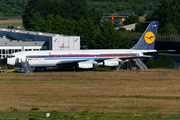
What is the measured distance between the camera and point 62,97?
129 feet

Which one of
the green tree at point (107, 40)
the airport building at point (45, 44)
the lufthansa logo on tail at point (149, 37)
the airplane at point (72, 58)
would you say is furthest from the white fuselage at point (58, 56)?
the green tree at point (107, 40)

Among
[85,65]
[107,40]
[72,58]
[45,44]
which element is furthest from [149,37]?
[45,44]

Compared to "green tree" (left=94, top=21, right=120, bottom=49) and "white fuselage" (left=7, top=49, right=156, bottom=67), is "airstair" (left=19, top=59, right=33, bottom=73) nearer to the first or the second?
"white fuselage" (left=7, top=49, right=156, bottom=67)

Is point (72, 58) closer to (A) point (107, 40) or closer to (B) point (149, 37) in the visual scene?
(B) point (149, 37)

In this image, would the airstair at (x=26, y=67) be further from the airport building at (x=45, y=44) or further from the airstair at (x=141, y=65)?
the airstair at (x=141, y=65)

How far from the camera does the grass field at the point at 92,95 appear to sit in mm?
31594

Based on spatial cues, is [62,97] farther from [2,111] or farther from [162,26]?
[162,26]

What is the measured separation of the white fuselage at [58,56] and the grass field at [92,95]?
4.46 metres

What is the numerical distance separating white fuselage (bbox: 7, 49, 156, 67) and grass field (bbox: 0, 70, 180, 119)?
4.46m

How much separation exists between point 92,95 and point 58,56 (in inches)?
957

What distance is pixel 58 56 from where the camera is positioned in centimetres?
6344

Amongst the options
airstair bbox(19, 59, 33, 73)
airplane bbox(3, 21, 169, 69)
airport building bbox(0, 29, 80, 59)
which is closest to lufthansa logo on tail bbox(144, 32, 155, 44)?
airplane bbox(3, 21, 169, 69)

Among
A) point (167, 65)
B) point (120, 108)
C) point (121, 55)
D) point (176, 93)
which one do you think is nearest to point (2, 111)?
point (120, 108)

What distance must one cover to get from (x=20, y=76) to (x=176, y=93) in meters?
27.7
